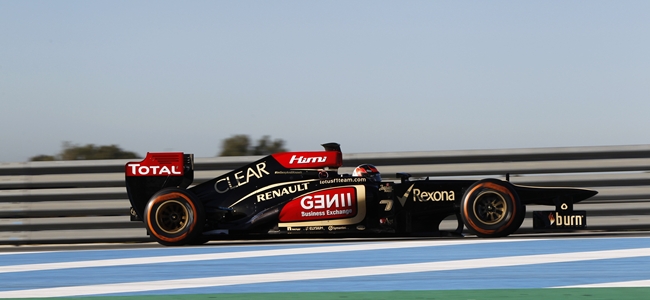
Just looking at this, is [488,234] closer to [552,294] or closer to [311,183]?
[311,183]

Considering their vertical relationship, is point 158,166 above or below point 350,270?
above

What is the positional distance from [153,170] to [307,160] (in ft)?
4.99

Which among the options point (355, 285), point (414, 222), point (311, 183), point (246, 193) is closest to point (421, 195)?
point (414, 222)

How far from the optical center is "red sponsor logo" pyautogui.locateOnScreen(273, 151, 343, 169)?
8.04 m

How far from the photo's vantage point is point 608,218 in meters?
8.70

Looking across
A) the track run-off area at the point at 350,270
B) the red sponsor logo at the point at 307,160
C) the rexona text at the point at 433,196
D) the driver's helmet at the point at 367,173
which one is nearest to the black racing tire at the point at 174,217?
the track run-off area at the point at 350,270

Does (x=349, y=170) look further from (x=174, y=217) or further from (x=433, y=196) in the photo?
(x=174, y=217)

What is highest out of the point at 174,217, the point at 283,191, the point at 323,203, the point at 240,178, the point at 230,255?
the point at 240,178

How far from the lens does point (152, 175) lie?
8.19m

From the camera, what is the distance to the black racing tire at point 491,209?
7.65 meters

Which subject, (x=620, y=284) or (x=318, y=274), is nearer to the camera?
(x=620, y=284)

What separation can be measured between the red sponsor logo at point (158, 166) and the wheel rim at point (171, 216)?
460 millimetres

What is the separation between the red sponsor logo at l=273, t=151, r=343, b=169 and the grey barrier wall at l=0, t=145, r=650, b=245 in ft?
2.92

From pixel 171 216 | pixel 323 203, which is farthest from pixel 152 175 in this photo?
pixel 323 203
